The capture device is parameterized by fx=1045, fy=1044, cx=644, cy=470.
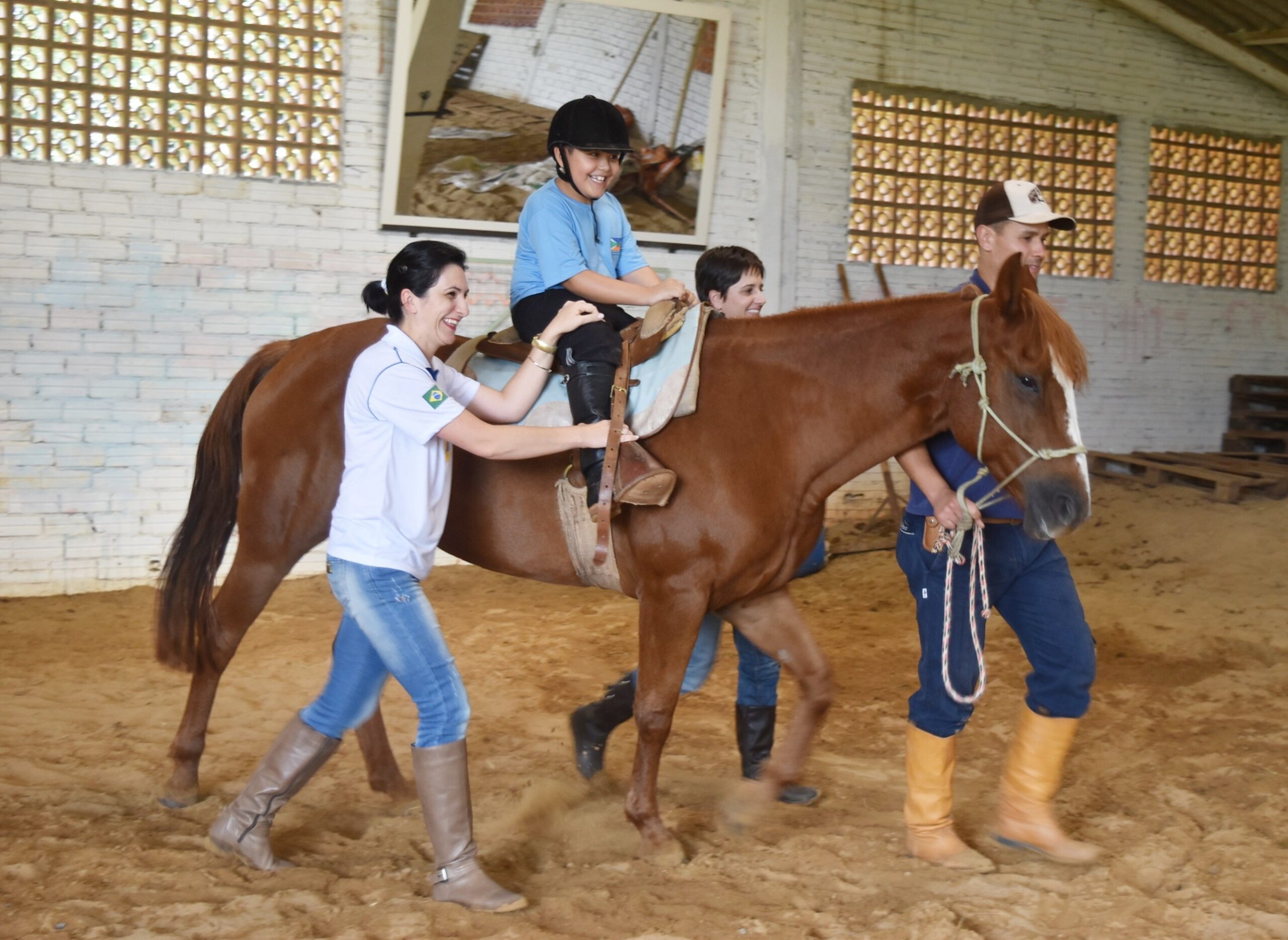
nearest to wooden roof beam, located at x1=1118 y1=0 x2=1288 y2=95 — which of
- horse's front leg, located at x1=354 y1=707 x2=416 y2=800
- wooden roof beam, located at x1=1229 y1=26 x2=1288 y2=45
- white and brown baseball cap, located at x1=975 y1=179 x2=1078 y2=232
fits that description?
wooden roof beam, located at x1=1229 y1=26 x2=1288 y2=45

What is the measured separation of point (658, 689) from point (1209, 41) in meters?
9.05

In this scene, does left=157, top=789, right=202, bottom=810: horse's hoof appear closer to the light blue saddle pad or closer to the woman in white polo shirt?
the woman in white polo shirt

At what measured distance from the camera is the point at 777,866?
292 cm

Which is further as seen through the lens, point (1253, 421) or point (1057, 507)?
point (1253, 421)

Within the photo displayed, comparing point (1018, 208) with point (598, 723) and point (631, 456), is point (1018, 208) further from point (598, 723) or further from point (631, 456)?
point (598, 723)

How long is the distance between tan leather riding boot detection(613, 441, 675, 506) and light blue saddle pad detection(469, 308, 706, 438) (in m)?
0.09

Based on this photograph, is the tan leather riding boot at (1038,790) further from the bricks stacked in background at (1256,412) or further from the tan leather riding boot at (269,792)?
the bricks stacked in background at (1256,412)

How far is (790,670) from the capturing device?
3.18 metres

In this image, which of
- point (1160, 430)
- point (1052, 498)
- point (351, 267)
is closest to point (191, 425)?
point (351, 267)

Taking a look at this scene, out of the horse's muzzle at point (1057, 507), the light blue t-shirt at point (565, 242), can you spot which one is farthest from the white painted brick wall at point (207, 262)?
the horse's muzzle at point (1057, 507)

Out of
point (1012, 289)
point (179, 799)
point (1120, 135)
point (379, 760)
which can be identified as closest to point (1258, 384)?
point (1120, 135)

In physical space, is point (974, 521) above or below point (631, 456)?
below

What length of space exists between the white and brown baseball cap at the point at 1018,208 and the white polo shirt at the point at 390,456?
5.23 ft

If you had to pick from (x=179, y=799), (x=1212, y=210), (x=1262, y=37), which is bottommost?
(x=179, y=799)
